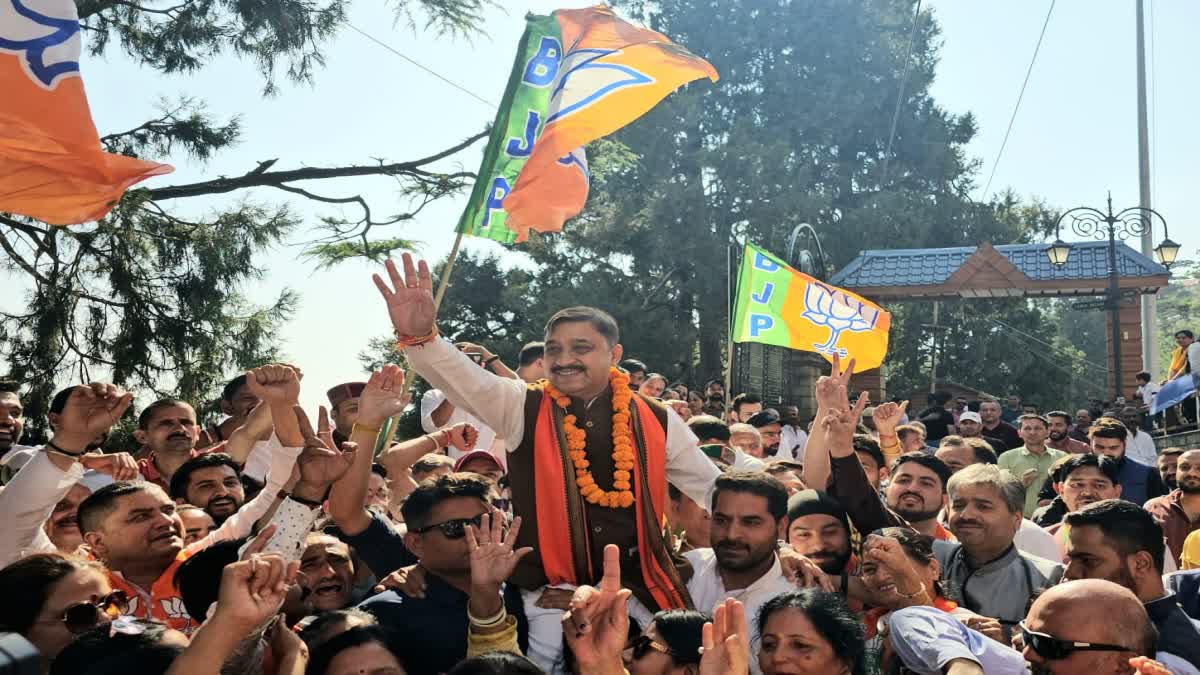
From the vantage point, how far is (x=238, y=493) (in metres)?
4.81

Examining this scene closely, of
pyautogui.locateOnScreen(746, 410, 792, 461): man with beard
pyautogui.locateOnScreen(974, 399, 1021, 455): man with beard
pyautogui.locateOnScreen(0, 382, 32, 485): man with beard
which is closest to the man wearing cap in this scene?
pyautogui.locateOnScreen(0, 382, 32, 485): man with beard

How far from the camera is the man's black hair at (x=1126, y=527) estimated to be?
12.0ft

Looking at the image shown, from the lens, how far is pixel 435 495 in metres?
3.72

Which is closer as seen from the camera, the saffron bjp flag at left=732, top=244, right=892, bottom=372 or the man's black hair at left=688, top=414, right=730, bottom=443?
the man's black hair at left=688, top=414, right=730, bottom=443

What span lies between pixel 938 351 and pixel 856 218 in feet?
15.7

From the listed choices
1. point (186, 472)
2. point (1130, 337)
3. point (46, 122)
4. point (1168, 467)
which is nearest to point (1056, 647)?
point (186, 472)

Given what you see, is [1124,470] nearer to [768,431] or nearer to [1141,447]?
[1141,447]

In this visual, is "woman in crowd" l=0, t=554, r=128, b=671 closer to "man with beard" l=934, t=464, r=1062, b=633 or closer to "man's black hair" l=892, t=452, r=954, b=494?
"man with beard" l=934, t=464, r=1062, b=633

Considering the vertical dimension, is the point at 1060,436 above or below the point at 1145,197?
below

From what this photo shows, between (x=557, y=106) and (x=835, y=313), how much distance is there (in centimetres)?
418

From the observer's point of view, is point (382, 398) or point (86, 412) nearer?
point (382, 398)

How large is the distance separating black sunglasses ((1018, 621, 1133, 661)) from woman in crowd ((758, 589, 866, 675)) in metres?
0.49

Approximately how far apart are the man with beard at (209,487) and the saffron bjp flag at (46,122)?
3.97ft

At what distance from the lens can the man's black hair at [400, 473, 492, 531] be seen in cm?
371
